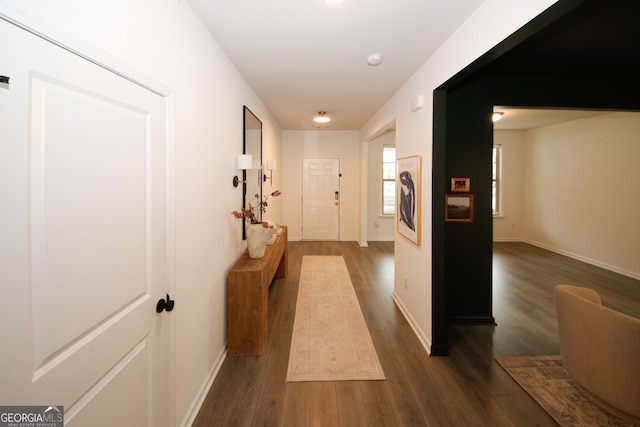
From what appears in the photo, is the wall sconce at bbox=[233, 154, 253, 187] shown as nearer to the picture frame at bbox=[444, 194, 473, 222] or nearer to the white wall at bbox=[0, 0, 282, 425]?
the white wall at bbox=[0, 0, 282, 425]

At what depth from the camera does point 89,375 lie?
1.01 meters

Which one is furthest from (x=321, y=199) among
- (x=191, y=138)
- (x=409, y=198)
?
(x=191, y=138)

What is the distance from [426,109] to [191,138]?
2.02 meters

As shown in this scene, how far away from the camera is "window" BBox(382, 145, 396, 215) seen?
7.15 m

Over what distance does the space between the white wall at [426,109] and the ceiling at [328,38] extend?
11 centimetres

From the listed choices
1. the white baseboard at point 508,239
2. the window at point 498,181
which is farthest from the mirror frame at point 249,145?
the white baseboard at point 508,239

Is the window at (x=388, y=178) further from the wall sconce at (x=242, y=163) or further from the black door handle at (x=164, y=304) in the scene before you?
the black door handle at (x=164, y=304)

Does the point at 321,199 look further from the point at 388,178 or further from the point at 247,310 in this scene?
the point at 247,310

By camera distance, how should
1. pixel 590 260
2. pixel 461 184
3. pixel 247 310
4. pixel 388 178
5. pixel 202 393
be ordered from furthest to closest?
pixel 388 178
pixel 590 260
pixel 461 184
pixel 247 310
pixel 202 393

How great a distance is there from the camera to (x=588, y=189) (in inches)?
206

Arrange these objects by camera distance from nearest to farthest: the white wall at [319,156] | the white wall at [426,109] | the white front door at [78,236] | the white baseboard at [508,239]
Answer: the white front door at [78,236], the white wall at [426,109], the white wall at [319,156], the white baseboard at [508,239]

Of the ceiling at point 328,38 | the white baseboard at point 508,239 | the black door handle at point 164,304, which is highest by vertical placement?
the ceiling at point 328,38

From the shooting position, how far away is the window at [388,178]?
715cm

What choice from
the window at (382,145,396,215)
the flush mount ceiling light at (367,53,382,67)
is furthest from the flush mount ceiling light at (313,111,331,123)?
the window at (382,145,396,215)
